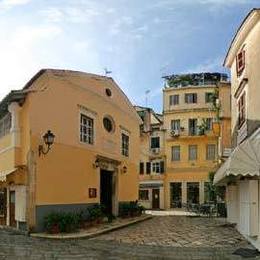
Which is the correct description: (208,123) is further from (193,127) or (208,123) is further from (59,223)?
(59,223)

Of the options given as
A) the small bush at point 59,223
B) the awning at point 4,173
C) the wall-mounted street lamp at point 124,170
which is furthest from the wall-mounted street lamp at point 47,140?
the wall-mounted street lamp at point 124,170

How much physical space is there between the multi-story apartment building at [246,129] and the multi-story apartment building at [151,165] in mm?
31224

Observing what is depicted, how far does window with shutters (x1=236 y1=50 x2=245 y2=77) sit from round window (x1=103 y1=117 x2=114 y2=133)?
7.88 meters

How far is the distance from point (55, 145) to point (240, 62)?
846 centimetres

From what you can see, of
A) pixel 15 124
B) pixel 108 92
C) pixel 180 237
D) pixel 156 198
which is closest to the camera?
pixel 180 237

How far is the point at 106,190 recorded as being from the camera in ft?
89.8

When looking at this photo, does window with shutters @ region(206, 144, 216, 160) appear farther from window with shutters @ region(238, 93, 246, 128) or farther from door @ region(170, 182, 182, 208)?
window with shutters @ region(238, 93, 246, 128)

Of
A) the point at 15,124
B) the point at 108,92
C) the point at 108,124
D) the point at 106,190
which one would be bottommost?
the point at 106,190

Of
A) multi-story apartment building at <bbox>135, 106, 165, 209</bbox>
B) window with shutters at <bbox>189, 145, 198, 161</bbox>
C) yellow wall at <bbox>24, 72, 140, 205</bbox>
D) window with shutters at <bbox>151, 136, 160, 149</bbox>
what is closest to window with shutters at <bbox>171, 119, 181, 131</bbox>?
multi-story apartment building at <bbox>135, 106, 165, 209</bbox>

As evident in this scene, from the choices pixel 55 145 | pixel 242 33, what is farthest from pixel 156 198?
pixel 242 33

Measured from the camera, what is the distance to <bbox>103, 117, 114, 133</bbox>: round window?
26.1 m

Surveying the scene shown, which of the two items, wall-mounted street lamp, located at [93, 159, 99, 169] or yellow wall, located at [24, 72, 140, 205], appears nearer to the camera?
yellow wall, located at [24, 72, 140, 205]

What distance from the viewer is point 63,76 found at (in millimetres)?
21297

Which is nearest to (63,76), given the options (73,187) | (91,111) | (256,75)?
(91,111)
